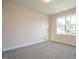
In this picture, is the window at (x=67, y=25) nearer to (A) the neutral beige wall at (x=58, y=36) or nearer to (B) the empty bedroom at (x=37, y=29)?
(B) the empty bedroom at (x=37, y=29)

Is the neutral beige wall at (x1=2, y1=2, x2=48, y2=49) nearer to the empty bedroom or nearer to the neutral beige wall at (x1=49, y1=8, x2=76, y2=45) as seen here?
the empty bedroom

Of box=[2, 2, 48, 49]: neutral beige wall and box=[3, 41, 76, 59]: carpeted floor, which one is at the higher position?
box=[2, 2, 48, 49]: neutral beige wall

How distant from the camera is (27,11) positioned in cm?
469

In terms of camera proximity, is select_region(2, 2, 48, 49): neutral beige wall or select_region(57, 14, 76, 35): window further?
select_region(57, 14, 76, 35): window

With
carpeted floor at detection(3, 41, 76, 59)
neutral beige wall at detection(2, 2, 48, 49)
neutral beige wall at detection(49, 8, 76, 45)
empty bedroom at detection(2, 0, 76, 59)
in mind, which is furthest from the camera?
neutral beige wall at detection(49, 8, 76, 45)

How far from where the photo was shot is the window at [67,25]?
5078 mm

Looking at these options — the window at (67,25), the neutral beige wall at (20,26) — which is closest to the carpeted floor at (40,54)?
the neutral beige wall at (20,26)

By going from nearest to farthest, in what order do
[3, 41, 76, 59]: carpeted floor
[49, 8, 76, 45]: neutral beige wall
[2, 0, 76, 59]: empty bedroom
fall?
1. [3, 41, 76, 59]: carpeted floor
2. [2, 0, 76, 59]: empty bedroom
3. [49, 8, 76, 45]: neutral beige wall

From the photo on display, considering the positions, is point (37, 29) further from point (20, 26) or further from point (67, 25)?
point (67, 25)

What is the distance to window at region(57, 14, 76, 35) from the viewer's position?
200 inches

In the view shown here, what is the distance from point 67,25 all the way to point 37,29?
2258mm

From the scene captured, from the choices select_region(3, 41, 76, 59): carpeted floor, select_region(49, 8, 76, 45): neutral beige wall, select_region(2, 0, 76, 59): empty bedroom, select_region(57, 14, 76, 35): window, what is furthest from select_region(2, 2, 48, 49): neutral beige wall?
select_region(57, 14, 76, 35): window

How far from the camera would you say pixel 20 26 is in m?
4.33

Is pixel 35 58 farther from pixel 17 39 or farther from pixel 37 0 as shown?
pixel 37 0
